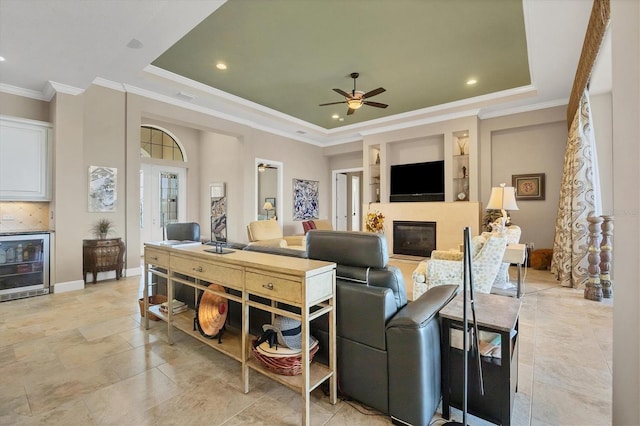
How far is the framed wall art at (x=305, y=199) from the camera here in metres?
8.00

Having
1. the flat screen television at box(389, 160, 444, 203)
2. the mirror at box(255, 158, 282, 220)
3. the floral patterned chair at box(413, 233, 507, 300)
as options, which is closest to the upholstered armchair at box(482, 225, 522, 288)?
the floral patterned chair at box(413, 233, 507, 300)

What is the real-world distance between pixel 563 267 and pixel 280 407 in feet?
15.0

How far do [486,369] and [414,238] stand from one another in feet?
17.0

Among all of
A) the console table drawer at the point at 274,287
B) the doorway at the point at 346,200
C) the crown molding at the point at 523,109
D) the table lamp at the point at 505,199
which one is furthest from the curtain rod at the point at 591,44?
the doorway at the point at 346,200

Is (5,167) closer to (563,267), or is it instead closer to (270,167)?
(270,167)

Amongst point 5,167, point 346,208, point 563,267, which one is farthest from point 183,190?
point 563,267

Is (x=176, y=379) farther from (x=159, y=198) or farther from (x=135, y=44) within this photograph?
(x=159, y=198)

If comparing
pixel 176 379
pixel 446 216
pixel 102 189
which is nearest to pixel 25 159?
pixel 102 189

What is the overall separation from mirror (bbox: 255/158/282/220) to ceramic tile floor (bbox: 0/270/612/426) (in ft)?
15.8

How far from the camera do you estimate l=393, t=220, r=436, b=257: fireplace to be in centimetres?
622

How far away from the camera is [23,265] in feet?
12.6

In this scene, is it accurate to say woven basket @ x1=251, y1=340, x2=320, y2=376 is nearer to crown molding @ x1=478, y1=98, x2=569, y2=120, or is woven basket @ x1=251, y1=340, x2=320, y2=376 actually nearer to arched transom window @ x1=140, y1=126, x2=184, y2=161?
crown molding @ x1=478, y1=98, x2=569, y2=120

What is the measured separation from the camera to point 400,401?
58.4 inches

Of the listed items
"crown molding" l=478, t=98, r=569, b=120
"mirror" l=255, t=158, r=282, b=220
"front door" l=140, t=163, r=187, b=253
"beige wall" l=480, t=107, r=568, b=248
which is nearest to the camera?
"crown molding" l=478, t=98, r=569, b=120
